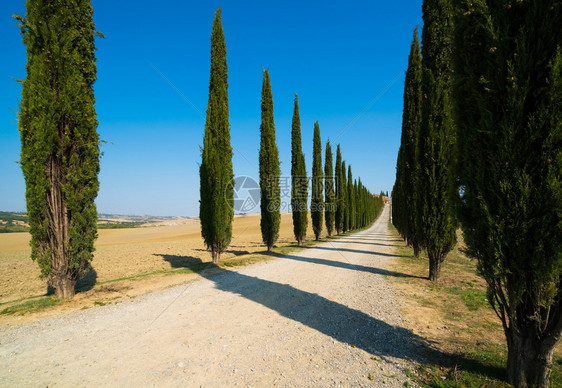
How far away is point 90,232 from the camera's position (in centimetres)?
713

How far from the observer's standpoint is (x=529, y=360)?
10.0ft

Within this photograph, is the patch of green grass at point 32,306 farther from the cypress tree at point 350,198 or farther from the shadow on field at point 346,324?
the cypress tree at point 350,198

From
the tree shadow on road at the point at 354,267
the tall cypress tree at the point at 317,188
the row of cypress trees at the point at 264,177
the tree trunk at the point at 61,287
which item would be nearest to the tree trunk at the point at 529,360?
the tree shadow on road at the point at 354,267

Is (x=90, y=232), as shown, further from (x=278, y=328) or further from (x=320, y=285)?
(x=320, y=285)

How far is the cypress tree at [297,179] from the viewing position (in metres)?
20.4

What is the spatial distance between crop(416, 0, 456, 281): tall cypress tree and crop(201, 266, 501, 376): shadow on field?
15.1 feet

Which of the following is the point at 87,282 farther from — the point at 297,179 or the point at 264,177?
the point at 297,179

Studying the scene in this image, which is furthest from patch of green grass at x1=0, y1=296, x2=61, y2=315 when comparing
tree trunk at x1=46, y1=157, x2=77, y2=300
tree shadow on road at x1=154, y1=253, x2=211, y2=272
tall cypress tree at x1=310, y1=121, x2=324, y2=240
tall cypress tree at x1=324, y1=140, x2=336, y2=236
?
tall cypress tree at x1=324, y1=140, x2=336, y2=236

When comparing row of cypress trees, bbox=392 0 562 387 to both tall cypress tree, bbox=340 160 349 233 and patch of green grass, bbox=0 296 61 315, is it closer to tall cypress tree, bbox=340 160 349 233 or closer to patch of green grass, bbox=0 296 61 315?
patch of green grass, bbox=0 296 61 315

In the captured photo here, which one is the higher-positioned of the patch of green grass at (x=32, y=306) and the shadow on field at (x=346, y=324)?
the patch of green grass at (x=32, y=306)

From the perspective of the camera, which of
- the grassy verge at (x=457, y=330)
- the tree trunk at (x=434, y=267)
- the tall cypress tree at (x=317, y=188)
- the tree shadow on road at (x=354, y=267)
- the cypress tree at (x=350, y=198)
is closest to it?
the grassy verge at (x=457, y=330)

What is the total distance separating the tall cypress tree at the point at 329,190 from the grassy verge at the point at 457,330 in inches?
728

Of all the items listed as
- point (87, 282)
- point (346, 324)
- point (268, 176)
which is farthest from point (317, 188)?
point (346, 324)

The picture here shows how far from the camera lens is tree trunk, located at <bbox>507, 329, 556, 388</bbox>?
2959mm
